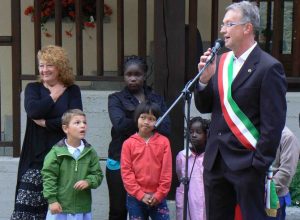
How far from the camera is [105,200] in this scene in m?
6.07

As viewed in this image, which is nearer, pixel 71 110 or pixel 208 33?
pixel 71 110

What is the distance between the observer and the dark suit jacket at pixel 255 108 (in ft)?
12.4

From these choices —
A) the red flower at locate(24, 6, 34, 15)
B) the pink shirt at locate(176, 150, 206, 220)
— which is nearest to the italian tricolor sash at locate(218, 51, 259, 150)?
the pink shirt at locate(176, 150, 206, 220)

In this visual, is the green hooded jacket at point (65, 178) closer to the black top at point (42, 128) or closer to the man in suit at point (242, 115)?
the black top at point (42, 128)

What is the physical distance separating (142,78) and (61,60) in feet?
2.19

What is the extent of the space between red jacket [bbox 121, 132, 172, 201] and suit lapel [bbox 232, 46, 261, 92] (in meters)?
1.25

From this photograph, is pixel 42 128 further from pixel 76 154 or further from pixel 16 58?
pixel 16 58

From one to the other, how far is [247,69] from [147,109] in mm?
1235

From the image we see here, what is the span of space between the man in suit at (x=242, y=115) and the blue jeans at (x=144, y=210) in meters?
1.06

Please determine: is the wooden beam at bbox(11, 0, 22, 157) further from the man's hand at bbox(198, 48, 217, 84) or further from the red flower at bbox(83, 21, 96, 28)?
the man's hand at bbox(198, 48, 217, 84)

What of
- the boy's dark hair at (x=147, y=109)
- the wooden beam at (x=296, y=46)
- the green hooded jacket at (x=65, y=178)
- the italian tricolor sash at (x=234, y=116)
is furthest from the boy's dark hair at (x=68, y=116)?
the wooden beam at (x=296, y=46)

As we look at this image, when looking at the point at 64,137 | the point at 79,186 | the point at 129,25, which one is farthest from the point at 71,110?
the point at 129,25

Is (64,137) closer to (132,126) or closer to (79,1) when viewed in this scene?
(132,126)

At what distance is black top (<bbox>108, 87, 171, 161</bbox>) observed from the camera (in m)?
5.11
